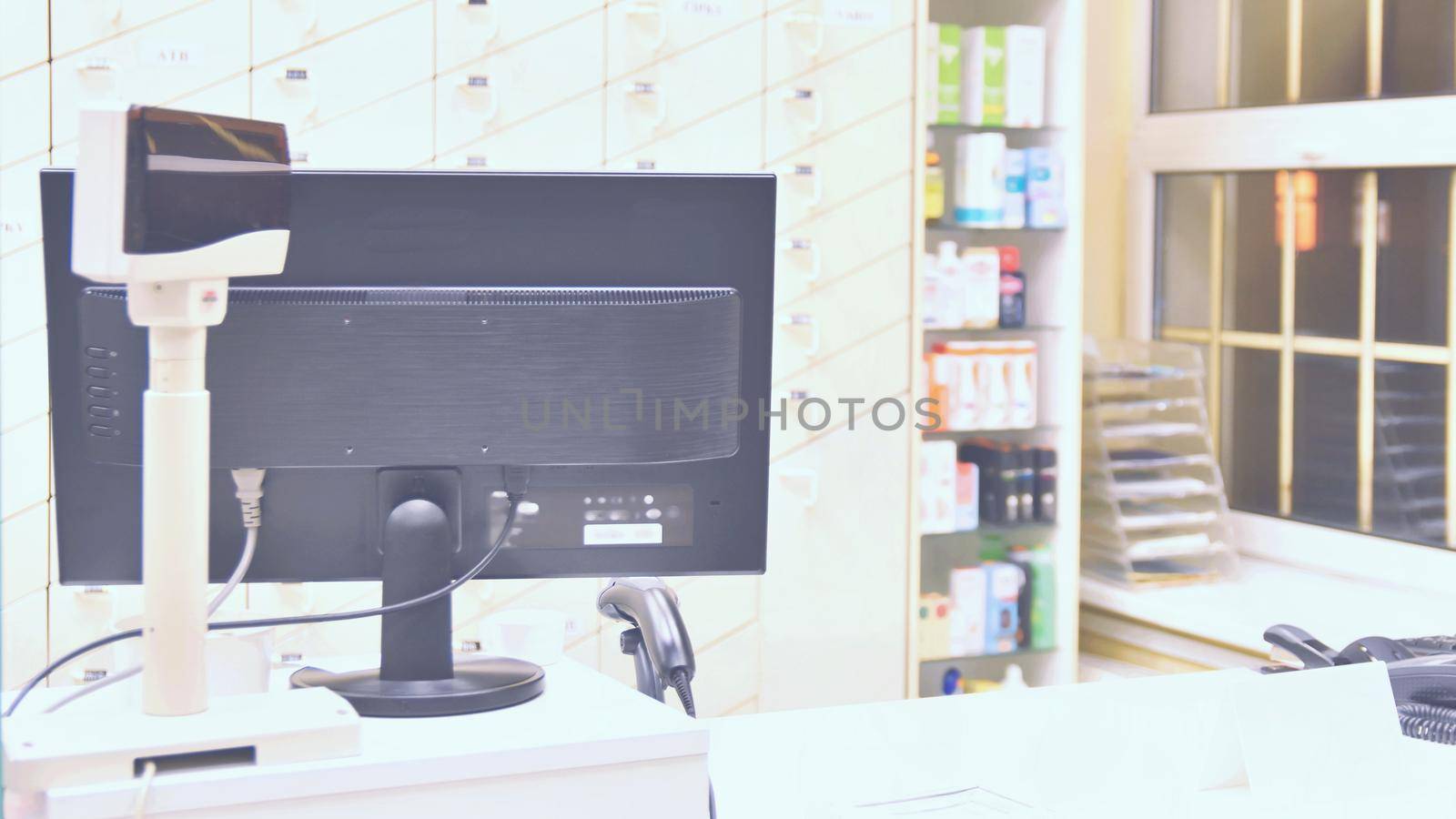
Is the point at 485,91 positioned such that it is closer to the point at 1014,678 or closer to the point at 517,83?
the point at 517,83

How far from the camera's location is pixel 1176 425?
3.60 m

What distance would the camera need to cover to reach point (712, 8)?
3.04 meters

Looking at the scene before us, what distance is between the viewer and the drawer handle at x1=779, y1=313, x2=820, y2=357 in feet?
10.3

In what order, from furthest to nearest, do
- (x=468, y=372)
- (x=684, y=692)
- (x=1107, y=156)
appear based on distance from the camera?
(x=1107, y=156) → (x=684, y=692) → (x=468, y=372)

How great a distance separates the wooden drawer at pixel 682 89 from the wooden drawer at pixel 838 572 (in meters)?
0.80

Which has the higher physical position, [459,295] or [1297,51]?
[1297,51]

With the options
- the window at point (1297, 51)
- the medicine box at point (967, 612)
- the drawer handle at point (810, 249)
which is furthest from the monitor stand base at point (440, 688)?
the window at point (1297, 51)

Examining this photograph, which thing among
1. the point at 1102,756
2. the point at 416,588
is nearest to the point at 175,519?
the point at 416,588

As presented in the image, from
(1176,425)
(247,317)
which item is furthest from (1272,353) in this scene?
(247,317)

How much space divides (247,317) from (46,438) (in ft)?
5.93

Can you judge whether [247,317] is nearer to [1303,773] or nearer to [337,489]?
[337,489]

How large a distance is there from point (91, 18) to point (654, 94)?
112 centimetres

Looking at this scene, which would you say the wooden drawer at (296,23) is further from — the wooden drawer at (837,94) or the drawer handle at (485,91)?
the wooden drawer at (837,94)

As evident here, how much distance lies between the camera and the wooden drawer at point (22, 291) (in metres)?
2.63
